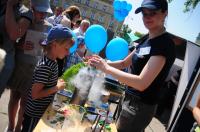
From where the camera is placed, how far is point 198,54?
5551 mm

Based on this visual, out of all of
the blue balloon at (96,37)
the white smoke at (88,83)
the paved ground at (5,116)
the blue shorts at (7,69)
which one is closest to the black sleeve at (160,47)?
the white smoke at (88,83)

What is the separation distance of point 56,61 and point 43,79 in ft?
0.93

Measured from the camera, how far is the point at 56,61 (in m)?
2.46

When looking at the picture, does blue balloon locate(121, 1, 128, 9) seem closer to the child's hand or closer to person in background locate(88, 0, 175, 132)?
person in background locate(88, 0, 175, 132)

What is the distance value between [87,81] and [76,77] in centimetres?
10

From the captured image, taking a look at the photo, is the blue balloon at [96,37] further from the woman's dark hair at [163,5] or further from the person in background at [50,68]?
the woman's dark hair at [163,5]

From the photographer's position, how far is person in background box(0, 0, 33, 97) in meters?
2.53

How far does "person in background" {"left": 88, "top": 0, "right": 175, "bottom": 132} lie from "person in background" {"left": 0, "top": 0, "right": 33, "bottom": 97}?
947mm

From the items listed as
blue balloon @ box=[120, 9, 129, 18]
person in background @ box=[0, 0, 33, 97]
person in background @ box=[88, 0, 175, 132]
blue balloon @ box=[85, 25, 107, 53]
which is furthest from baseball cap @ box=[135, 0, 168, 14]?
blue balloon @ box=[120, 9, 129, 18]

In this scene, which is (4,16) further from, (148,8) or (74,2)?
(74,2)

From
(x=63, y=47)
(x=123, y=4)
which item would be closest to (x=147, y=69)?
(x=63, y=47)

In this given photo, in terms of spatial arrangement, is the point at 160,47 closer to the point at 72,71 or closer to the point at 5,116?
the point at 72,71

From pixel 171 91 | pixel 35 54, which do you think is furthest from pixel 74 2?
pixel 35 54

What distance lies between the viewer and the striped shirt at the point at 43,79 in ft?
7.34
